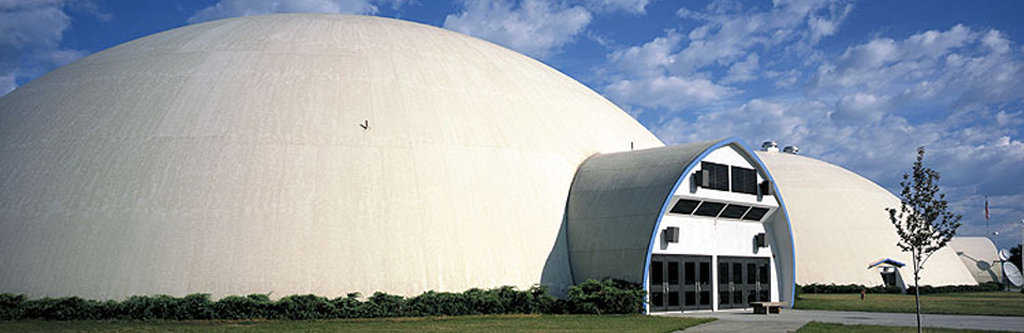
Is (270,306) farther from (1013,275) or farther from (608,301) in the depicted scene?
(1013,275)

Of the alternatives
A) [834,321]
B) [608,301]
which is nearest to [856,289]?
[834,321]

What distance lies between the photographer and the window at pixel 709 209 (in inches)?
1006

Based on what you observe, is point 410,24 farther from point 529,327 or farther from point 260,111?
point 529,327

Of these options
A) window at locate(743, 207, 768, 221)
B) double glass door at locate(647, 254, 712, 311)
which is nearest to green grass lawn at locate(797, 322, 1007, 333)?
double glass door at locate(647, 254, 712, 311)

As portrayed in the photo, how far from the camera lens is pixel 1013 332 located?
1819 centimetres

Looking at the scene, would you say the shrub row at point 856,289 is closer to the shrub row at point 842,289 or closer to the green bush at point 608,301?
the shrub row at point 842,289

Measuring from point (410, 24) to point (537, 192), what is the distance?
10624mm

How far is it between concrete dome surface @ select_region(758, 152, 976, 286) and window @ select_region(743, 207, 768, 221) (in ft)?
62.0

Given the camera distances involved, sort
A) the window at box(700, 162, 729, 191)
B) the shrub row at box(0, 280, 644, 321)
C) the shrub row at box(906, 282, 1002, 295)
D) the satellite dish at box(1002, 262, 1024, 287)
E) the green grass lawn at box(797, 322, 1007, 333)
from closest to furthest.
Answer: the green grass lawn at box(797, 322, 1007, 333) → the shrub row at box(0, 280, 644, 321) → the window at box(700, 162, 729, 191) → the shrub row at box(906, 282, 1002, 295) → the satellite dish at box(1002, 262, 1024, 287)

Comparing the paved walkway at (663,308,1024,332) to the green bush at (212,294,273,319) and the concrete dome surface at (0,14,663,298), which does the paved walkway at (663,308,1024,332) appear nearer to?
the concrete dome surface at (0,14,663,298)

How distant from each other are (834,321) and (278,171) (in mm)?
15927

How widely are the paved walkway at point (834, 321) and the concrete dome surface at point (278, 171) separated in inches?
228

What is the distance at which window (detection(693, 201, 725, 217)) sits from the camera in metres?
25.6

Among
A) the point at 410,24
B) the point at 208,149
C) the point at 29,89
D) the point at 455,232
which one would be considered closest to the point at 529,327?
the point at 455,232
